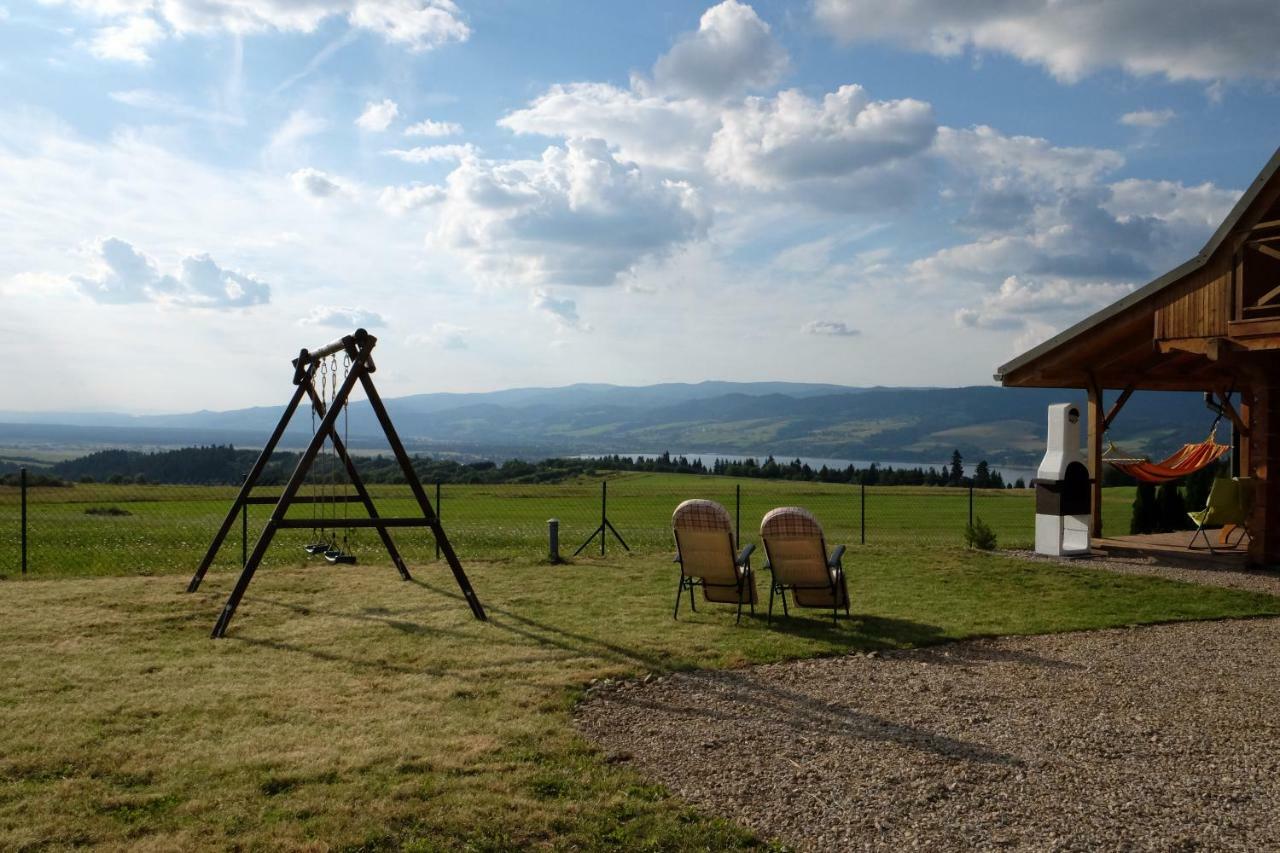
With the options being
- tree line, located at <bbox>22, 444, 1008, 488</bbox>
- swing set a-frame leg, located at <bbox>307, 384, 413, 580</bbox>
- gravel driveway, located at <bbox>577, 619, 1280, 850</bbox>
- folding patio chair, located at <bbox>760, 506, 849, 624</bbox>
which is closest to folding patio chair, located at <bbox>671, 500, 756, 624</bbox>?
folding patio chair, located at <bbox>760, 506, 849, 624</bbox>

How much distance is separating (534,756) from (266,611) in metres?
6.06

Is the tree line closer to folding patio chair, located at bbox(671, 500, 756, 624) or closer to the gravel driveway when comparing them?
folding patio chair, located at bbox(671, 500, 756, 624)

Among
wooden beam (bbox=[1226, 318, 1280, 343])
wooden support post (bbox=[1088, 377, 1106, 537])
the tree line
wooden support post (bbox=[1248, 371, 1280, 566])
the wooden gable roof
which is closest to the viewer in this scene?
wooden beam (bbox=[1226, 318, 1280, 343])

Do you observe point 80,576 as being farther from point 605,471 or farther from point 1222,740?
point 605,471

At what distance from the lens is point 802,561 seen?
31.7 ft

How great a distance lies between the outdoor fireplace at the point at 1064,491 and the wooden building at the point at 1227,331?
140 centimetres

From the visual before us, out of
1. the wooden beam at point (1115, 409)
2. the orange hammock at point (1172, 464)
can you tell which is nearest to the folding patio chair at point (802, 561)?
the wooden beam at point (1115, 409)

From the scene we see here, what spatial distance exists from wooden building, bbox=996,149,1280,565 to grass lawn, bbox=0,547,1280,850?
3.26 metres


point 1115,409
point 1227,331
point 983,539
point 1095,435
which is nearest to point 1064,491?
point 983,539

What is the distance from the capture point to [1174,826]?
4520 mm

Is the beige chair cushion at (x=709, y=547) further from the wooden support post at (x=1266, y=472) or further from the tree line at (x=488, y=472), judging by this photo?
the tree line at (x=488, y=472)

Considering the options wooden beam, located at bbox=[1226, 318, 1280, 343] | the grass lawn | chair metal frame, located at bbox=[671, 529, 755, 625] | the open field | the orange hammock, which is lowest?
the open field

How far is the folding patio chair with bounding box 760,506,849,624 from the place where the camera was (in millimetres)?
9438

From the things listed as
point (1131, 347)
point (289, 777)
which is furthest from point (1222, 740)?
point (1131, 347)
